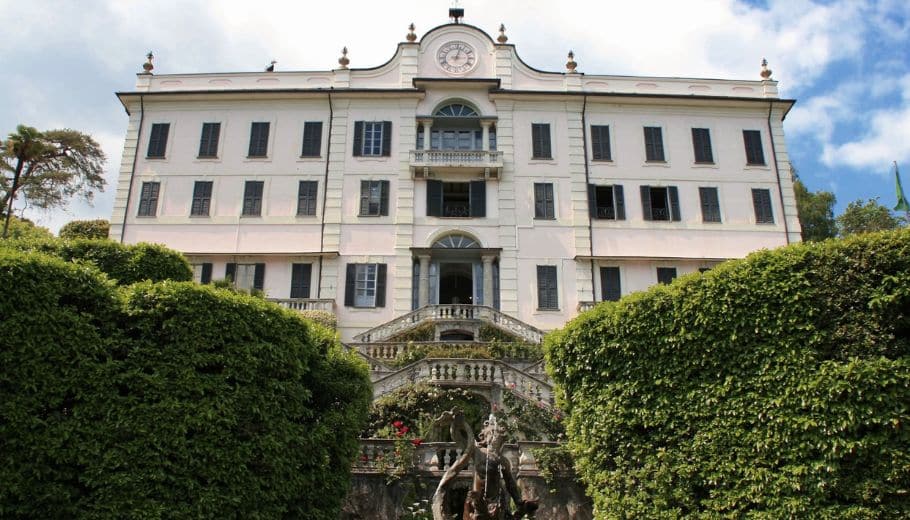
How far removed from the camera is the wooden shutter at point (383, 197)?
30094 mm

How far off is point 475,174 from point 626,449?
66.2ft

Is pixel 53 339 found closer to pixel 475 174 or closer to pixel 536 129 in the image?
pixel 475 174

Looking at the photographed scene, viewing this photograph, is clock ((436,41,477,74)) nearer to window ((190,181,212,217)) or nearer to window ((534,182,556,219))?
window ((534,182,556,219))

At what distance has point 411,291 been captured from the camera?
28609mm

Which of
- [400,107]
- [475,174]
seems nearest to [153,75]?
[400,107]

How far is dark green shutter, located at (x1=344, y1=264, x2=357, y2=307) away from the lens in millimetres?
28375

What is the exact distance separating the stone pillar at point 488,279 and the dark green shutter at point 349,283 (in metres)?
5.64

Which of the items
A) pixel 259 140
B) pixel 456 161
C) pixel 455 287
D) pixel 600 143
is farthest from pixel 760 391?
pixel 259 140

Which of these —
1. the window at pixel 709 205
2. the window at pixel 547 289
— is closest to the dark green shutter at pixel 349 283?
the window at pixel 547 289

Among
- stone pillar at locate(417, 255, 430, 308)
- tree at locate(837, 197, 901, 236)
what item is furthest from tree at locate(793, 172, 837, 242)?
stone pillar at locate(417, 255, 430, 308)

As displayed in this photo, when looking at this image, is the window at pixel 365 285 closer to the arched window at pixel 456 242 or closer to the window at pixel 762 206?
the arched window at pixel 456 242

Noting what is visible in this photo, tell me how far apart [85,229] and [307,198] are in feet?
45.3

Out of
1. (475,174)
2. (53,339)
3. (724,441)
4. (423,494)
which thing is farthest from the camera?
(475,174)

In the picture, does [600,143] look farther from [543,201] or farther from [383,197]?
[383,197]
